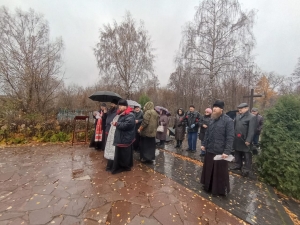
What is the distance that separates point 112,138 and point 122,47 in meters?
15.6

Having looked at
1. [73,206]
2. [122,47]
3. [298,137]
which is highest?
[122,47]

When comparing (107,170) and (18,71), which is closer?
(107,170)

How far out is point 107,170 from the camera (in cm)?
423

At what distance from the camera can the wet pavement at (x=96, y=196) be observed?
2.50 meters

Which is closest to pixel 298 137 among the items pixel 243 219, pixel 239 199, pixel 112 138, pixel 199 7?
pixel 239 199

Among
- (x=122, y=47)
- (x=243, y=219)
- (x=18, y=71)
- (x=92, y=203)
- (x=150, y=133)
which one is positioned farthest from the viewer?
(x=122, y=47)

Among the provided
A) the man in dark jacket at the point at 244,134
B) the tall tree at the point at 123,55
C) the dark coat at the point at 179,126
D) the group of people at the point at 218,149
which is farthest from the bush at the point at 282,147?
the tall tree at the point at 123,55

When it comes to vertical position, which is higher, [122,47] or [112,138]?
[122,47]

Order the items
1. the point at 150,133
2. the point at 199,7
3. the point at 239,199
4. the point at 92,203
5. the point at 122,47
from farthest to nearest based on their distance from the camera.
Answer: the point at 122,47 < the point at 199,7 < the point at 150,133 < the point at 239,199 < the point at 92,203

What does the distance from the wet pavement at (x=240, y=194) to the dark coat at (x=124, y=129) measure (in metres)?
1.28

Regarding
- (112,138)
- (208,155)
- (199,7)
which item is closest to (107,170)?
(112,138)

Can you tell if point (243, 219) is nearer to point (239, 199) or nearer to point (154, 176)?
point (239, 199)

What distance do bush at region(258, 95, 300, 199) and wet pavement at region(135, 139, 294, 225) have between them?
36cm

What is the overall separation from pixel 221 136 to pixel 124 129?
2.10 metres
